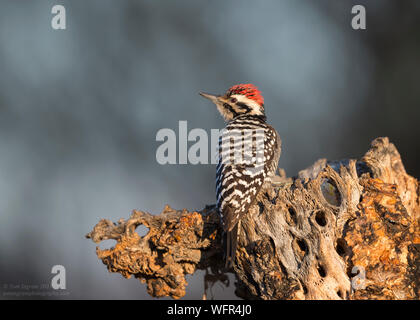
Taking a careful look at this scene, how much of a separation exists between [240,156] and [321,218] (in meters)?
0.92

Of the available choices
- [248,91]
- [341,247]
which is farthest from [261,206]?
[248,91]

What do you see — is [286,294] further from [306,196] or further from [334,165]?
[334,165]

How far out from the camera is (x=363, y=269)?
2920 mm

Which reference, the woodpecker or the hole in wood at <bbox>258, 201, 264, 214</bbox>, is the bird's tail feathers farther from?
the hole in wood at <bbox>258, 201, 264, 214</bbox>

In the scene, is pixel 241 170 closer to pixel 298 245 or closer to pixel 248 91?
pixel 298 245

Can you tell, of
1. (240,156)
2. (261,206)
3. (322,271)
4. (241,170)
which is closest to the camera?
(322,271)

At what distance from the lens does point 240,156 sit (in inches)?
145

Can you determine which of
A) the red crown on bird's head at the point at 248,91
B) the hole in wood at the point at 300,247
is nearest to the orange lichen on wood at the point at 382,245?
the hole in wood at the point at 300,247

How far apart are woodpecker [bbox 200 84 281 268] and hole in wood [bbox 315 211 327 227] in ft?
1.71

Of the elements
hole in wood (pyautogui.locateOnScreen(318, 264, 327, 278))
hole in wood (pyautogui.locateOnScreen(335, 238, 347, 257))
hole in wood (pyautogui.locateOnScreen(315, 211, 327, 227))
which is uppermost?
hole in wood (pyautogui.locateOnScreen(315, 211, 327, 227))

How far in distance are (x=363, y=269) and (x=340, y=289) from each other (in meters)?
0.22

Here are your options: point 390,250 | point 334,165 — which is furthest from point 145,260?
point 334,165

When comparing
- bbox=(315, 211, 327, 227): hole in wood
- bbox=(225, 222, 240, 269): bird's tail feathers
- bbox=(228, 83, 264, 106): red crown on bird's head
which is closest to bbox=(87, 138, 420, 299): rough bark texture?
bbox=(315, 211, 327, 227): hole in wood

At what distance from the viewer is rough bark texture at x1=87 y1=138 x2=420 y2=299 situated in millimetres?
2920
